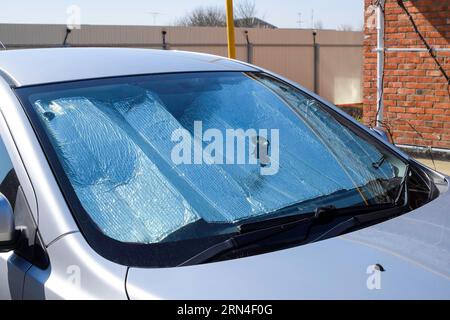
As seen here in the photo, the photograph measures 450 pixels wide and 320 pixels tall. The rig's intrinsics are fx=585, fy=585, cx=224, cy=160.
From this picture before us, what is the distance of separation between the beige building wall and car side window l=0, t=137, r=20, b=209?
42.3ft

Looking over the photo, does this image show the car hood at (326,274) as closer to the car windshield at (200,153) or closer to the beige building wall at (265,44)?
the car windshield at (200,153)

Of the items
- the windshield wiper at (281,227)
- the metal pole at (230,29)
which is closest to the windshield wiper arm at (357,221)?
the windshield wiper at (281,227)

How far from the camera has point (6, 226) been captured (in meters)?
1.89

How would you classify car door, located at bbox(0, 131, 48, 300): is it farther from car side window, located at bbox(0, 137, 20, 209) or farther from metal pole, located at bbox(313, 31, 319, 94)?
metal pole, located at bbox(313, 31, 319, 94)

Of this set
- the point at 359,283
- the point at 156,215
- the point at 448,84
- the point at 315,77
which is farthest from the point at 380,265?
the point at 315,77

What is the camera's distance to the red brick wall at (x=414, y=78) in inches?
287

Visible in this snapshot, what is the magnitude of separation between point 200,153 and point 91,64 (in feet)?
2.13

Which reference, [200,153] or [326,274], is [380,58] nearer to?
[200,153]

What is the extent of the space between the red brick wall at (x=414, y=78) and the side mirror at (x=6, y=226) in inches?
253

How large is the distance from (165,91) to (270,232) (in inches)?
37.8

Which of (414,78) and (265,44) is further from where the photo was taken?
(265,44)

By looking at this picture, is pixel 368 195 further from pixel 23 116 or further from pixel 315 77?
pixel 315 77

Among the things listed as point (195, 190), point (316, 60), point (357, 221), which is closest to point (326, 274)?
point (357, 221)

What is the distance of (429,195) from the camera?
2586 millimetres
